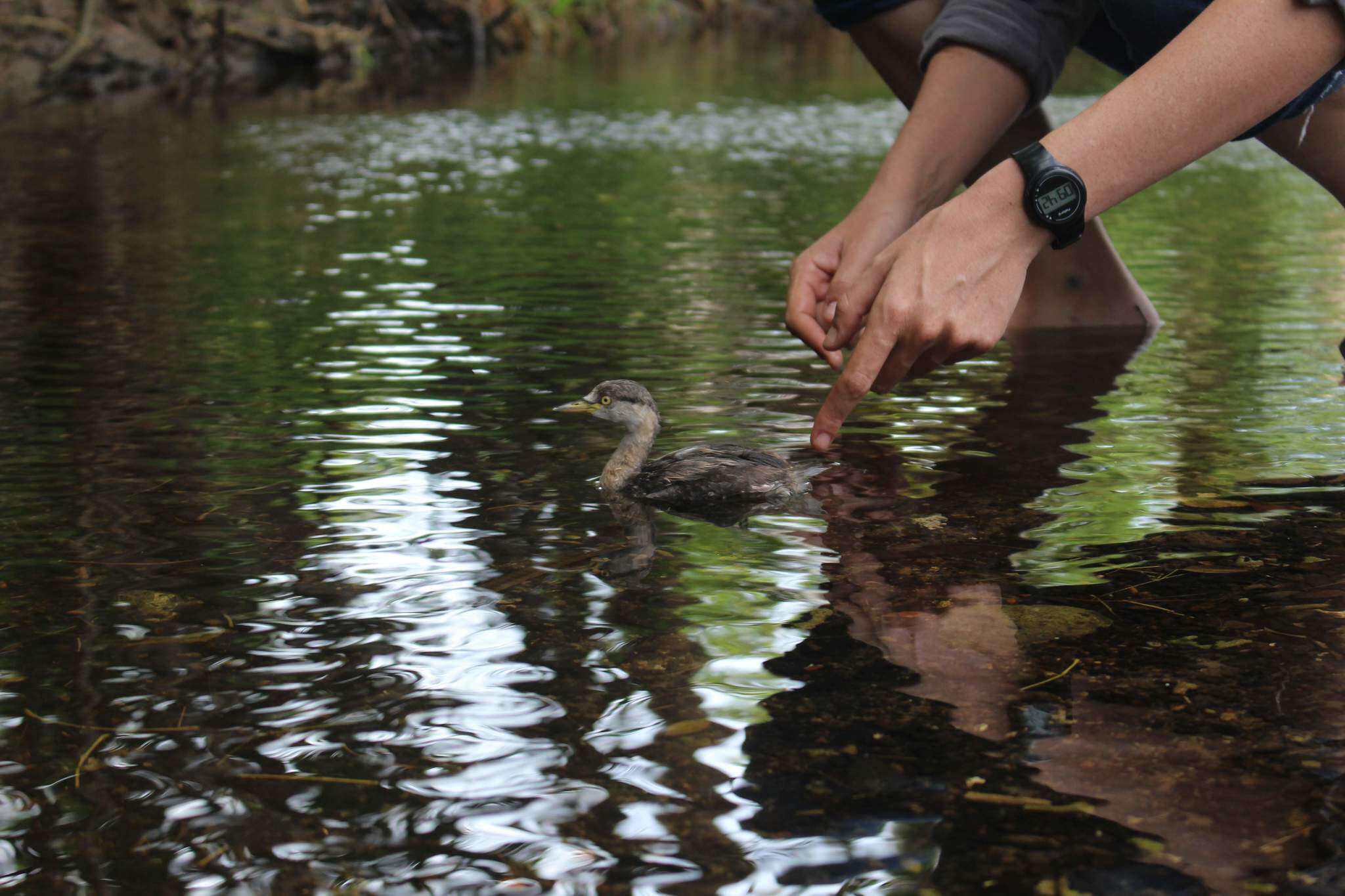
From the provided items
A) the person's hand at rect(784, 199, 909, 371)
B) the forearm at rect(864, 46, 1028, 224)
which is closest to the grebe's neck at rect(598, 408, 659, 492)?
the person's hand at rect(784, 199, 909, 371)

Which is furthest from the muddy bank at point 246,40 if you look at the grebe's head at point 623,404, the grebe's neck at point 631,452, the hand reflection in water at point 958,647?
the hand reflection in water at point 958,647

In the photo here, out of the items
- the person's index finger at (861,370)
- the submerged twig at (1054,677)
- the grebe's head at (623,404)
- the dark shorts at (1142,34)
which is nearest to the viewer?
the submerged twig at (1054,677)

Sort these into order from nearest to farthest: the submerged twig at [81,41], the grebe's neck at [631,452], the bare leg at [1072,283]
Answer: the grebe's neck at [631,452]
the bare leg at [1072,283]
the submerged twig at [81,41]

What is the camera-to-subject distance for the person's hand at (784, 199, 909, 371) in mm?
3479

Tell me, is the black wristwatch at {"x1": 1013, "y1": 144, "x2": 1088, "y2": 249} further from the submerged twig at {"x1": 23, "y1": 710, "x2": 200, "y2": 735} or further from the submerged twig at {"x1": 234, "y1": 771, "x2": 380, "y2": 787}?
the submerged twig at {"x1": 23, "y1": 710, "x2": 200, "y2": 735}

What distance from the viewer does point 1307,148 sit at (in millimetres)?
3490

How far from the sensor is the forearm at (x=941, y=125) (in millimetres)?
3596

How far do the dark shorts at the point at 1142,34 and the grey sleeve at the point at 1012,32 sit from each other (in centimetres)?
15

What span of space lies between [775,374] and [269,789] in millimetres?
3315

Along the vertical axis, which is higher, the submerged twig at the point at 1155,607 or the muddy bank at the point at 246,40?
the muddy bank at the point at 246,40

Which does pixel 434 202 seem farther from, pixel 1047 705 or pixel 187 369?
pixel 1047 705

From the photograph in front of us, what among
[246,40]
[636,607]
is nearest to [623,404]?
[636,607]

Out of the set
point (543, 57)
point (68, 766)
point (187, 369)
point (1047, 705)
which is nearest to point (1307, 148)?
point (1047, 705)

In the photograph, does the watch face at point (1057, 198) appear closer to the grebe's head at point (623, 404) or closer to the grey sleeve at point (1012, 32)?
the grey sleeve at point (1012, 32)
